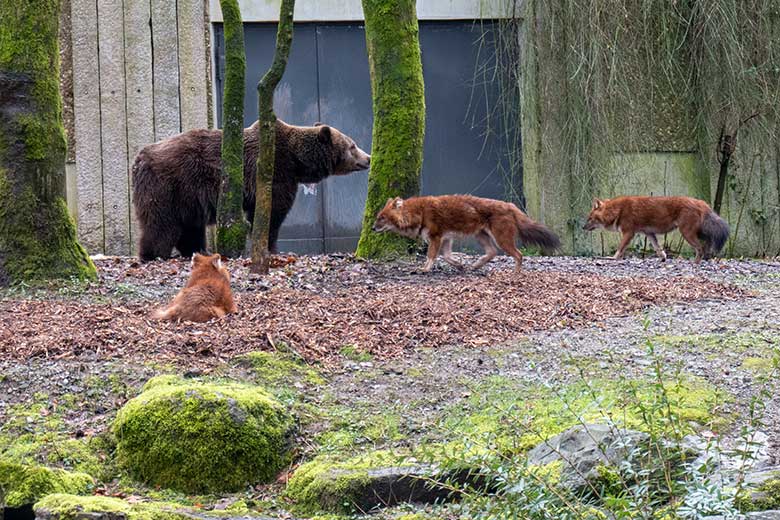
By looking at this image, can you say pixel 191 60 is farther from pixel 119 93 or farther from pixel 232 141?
pixel 232 141

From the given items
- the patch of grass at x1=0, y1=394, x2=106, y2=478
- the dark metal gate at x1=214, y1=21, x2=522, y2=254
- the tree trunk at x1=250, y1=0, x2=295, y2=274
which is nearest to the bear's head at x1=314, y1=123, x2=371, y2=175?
the dark metal gate at x1=214, y1=21, x2=522, y2=254

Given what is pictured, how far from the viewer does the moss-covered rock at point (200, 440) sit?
5289 millimetres

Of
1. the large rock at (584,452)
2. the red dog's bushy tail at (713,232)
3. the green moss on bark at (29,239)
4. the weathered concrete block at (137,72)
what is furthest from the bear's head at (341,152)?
the large rock at (584,452)

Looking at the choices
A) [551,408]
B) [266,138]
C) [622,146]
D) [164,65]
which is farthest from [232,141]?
[622,146]

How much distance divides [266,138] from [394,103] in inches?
70.7

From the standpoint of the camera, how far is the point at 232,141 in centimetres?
1016

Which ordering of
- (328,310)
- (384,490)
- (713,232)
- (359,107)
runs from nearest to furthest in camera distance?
1. (384,490)
2. (328,310)
3. (713,232)
4. (359,107)

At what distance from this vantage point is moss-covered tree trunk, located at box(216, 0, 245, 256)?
989cm

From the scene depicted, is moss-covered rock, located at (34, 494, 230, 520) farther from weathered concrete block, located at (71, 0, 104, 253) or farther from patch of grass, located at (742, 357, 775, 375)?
weathered concrete block, located at (71, 0, 104, 253)

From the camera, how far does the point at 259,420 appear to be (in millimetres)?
5457

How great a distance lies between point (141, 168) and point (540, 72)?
530 cm

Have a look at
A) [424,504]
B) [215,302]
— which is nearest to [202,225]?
[215,302]

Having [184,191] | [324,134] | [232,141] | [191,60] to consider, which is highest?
[191,60]

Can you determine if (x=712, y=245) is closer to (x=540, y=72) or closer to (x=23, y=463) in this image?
(x=540, y=72)
